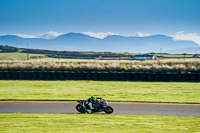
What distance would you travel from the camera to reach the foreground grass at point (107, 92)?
19.8 metres

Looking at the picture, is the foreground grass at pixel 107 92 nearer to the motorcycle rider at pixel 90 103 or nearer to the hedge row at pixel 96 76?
the hedge row at pixel 96 76

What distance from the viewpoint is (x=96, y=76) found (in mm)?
30109

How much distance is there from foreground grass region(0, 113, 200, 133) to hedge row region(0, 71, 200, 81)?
16776mm

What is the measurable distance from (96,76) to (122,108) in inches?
553

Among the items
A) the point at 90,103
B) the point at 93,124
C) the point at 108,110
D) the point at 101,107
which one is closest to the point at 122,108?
the point at 108,110

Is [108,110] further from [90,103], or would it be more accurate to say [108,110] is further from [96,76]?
[96,76]

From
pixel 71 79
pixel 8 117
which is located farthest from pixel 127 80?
pixel 8 117

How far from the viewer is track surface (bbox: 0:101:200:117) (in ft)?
49.4

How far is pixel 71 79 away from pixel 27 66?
7.16 metres

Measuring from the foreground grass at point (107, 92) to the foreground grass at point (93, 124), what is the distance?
22.2 feet

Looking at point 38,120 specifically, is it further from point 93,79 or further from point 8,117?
point 93,79

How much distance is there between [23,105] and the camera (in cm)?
1727

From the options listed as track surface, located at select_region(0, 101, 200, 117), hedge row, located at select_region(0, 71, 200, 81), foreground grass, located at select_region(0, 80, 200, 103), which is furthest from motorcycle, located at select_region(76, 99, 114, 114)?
hedge row, located at select_region(0, 71, 200, 81)

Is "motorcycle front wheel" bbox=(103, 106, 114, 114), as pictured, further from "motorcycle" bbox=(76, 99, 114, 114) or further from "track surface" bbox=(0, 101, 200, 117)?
"track surface" bbox=(0, 101, 200, 117)
